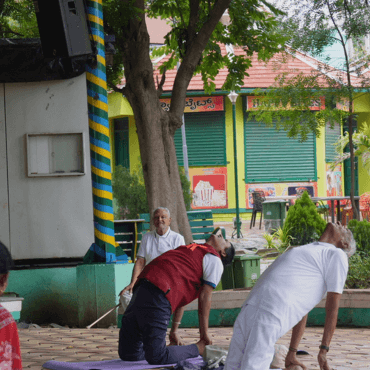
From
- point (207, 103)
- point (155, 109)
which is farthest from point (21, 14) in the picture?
point (207, 103)

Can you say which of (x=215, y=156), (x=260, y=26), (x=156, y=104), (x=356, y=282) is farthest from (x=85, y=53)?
(x=215, y=156)

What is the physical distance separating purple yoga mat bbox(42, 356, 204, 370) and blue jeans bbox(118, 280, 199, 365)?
4.5 inches

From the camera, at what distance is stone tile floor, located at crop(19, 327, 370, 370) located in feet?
20.6

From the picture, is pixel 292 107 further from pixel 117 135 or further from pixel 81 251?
pixel 117 135

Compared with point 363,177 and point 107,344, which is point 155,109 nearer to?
point 107,344

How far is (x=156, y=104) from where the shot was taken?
11211mm

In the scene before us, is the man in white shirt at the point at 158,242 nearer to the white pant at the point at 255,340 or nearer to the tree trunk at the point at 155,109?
the white pant at the point at 255,340

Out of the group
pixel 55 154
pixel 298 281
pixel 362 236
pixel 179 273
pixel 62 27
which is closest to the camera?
pixel 298 281

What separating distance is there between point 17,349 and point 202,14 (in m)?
11.4

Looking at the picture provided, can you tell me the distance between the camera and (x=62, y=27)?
306 inches

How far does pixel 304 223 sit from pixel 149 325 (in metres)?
8.24

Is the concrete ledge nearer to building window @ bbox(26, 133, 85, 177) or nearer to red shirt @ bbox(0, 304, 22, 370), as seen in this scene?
building window @ bbox(26, 133, 85, 177)

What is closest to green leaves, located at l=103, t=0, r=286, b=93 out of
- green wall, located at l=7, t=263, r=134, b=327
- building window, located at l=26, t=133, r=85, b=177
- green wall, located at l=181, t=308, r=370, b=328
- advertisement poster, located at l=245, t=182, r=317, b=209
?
building window, located at l=26, t=133, r=85, b=177

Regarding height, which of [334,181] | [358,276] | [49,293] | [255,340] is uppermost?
[334,181]
